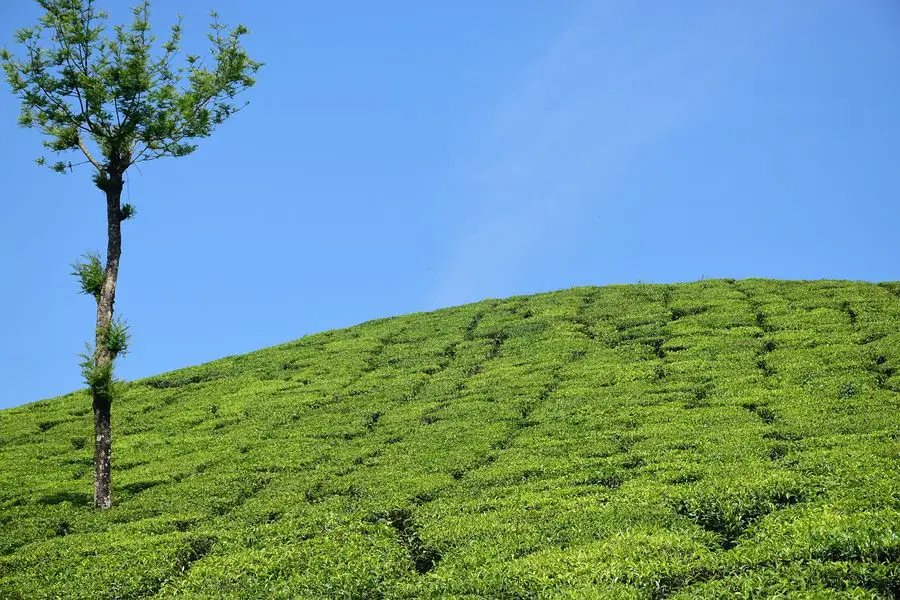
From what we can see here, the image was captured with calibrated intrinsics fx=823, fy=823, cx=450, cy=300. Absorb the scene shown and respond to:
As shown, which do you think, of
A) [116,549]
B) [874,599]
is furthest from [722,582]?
[116,549]

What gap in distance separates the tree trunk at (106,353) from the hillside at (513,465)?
51.5 inches

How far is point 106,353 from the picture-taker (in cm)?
3416

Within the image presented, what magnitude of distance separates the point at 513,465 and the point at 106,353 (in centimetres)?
1741

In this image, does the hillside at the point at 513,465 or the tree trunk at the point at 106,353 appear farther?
the tree trunk at the point at 106,353

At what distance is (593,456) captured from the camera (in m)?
31.2

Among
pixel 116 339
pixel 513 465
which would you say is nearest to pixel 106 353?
pixel 116 339

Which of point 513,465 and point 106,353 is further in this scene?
point 106,353

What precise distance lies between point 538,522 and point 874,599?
9991 millimetres

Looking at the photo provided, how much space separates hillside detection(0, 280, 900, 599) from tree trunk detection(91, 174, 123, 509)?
1.31m

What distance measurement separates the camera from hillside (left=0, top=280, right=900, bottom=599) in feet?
70.4

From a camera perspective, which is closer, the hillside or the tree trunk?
the hillside

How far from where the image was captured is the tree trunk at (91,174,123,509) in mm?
32594

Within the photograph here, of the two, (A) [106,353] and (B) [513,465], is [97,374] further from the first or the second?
(B) [513,465]

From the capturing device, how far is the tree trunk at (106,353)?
3259 centimetres
